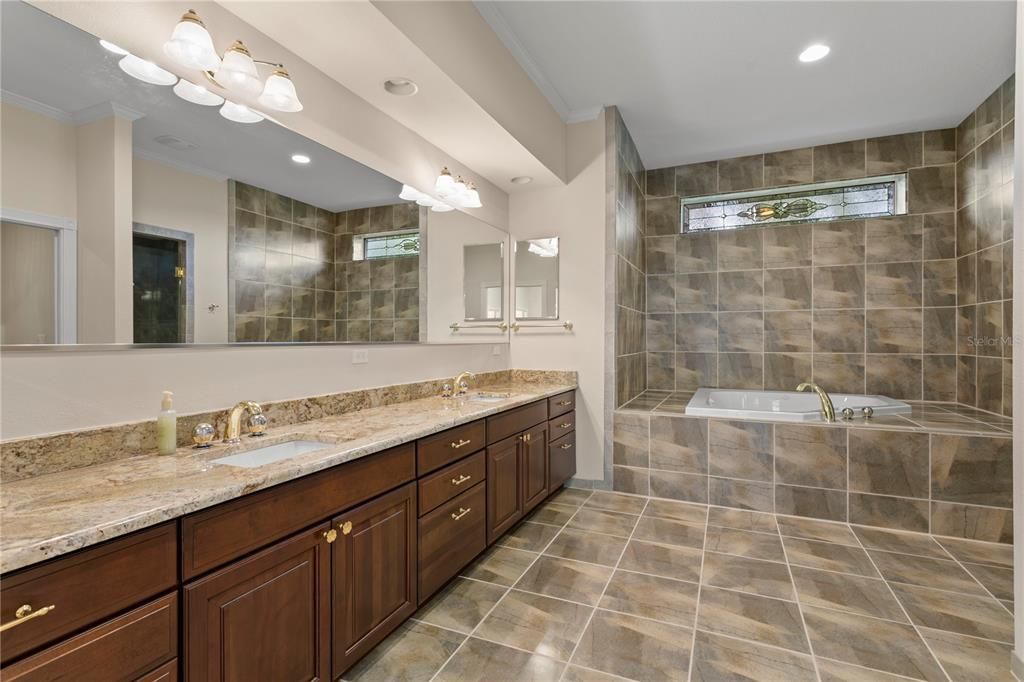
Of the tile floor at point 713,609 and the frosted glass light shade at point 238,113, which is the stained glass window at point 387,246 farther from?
the tile floor at point 713,609

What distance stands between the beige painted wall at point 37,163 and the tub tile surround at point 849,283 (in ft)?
10.8

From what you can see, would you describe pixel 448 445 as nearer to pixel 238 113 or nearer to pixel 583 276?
pixel 238 113

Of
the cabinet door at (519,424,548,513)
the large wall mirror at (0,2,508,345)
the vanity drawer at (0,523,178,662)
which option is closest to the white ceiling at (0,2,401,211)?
the large wall mirror at (0,2,508,345)

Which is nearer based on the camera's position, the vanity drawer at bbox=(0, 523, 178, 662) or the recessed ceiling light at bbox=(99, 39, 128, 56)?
the vanity drawer at bbox=(0, 523, 178, 662)

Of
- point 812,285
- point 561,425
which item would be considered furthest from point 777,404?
point 561,425

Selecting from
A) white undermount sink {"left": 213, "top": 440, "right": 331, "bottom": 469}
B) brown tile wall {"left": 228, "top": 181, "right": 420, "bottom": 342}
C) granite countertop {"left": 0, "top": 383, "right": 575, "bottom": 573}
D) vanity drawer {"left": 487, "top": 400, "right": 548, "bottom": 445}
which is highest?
brown tile wall {"left": 228, "top": 181, "right": 420, "bottom": 342}

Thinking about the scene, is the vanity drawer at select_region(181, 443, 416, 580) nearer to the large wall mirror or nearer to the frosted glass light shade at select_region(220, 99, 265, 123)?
the large wall mirror

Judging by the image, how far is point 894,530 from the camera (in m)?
2.94

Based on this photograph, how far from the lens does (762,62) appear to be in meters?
3.02

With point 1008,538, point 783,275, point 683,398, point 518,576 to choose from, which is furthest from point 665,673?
point 783,275

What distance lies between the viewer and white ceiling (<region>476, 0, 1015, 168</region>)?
2.56 metres

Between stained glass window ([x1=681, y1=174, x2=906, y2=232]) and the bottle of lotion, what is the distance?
4.54 metres

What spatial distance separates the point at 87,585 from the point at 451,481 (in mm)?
1335

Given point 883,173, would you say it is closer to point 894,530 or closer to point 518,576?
point 894,530
